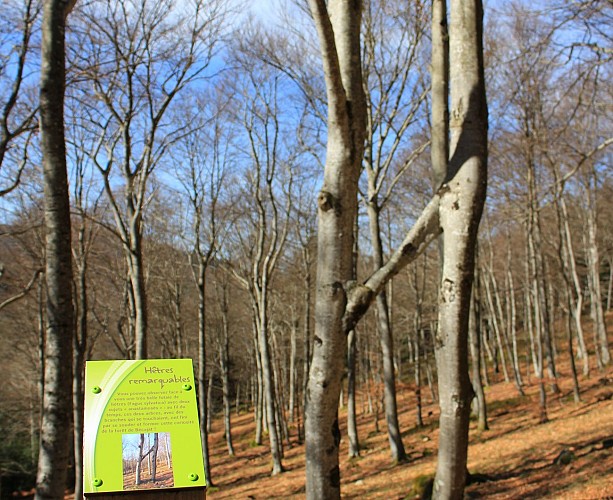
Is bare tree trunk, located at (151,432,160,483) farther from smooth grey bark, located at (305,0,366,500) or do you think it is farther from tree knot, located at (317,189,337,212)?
Result: tree knot, located at (317,189,337,212)

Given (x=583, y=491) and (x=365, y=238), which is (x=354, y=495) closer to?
(x=583, y=491)

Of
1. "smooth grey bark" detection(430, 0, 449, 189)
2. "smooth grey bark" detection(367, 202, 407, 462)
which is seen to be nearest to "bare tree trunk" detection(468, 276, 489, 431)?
"smooth grey bark" detection(367, 202, 407, 462)

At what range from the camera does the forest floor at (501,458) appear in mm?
8766

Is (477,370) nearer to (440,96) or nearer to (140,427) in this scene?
(440,96)

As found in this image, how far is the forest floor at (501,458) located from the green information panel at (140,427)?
21.0ft

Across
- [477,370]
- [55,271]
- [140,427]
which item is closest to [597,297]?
[477,370]

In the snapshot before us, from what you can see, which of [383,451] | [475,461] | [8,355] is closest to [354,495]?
[475,461]

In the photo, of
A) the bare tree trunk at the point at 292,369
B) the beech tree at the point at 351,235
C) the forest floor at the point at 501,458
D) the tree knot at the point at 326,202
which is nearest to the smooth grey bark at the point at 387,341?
the forest floor at the point at 501,458

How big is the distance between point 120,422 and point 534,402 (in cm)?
1687

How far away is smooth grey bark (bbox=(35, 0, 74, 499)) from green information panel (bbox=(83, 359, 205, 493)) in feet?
7.75

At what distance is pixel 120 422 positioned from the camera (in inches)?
92.8

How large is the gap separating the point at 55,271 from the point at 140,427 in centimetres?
264

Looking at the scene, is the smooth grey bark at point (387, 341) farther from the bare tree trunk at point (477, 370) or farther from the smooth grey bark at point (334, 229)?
the smooth grey bark at point (334, 229)

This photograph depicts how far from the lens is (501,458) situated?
11180 millimetres
